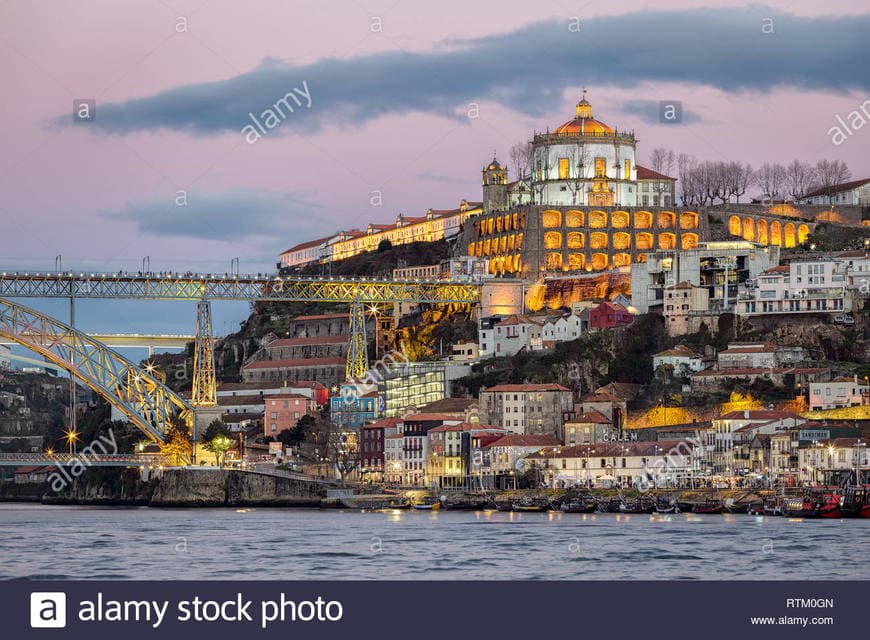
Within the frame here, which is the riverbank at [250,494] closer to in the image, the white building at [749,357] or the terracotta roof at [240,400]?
the white building at [749,357]

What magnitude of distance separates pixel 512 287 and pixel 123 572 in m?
57.0

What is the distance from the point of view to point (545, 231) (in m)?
107

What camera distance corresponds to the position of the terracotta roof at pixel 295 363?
4380 inches

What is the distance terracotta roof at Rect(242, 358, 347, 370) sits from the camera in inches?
4380

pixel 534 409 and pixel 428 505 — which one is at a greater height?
pixel 534 409

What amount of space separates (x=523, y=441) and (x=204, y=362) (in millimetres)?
16836

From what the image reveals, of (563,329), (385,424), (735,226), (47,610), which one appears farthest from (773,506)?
(47,610)

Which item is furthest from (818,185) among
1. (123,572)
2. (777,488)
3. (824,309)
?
(123,572)

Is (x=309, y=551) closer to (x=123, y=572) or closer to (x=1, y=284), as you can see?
(x=123, y=572)

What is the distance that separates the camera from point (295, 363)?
377 feet

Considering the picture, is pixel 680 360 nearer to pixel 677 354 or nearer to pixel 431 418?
pixel 677 354

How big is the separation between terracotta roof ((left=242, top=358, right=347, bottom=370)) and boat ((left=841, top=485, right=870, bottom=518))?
154 feet

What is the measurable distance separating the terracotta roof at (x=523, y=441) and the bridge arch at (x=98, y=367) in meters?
15.1

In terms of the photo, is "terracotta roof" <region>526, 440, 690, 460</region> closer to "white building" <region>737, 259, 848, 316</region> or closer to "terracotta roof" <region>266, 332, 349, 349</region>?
"white building" <region>737, 259, 848, 316</region>
